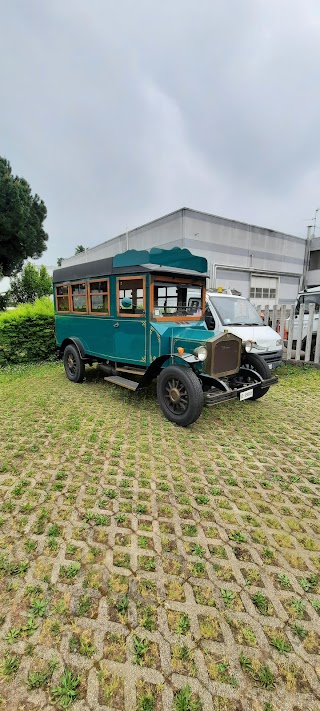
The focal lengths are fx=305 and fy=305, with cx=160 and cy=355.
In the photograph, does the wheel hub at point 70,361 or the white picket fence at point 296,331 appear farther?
the white picket fence at point 296,331

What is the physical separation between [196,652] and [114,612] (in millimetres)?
530

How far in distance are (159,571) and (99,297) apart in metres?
4.91

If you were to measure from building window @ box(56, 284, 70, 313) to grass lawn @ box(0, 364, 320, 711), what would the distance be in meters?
3.75

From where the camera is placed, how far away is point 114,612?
1904 mm

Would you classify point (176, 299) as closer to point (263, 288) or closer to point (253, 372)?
point (253, 372)

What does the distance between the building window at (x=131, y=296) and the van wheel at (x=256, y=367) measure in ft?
6.85

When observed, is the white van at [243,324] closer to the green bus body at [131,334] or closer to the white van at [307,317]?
the green bus body at [131,334]

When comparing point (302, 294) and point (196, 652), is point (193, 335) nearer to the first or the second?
point (196, 652)

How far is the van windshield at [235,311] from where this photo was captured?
734cm

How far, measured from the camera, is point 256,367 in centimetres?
545

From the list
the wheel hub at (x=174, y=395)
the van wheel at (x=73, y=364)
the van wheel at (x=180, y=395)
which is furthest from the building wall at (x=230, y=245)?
the wheel hub at (x=174, y=395)

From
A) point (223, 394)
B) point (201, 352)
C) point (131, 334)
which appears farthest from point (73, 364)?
point (223, 394)

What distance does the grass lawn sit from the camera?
1.57 m

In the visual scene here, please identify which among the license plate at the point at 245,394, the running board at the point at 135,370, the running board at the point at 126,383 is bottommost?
the running board at the point at 126,383
